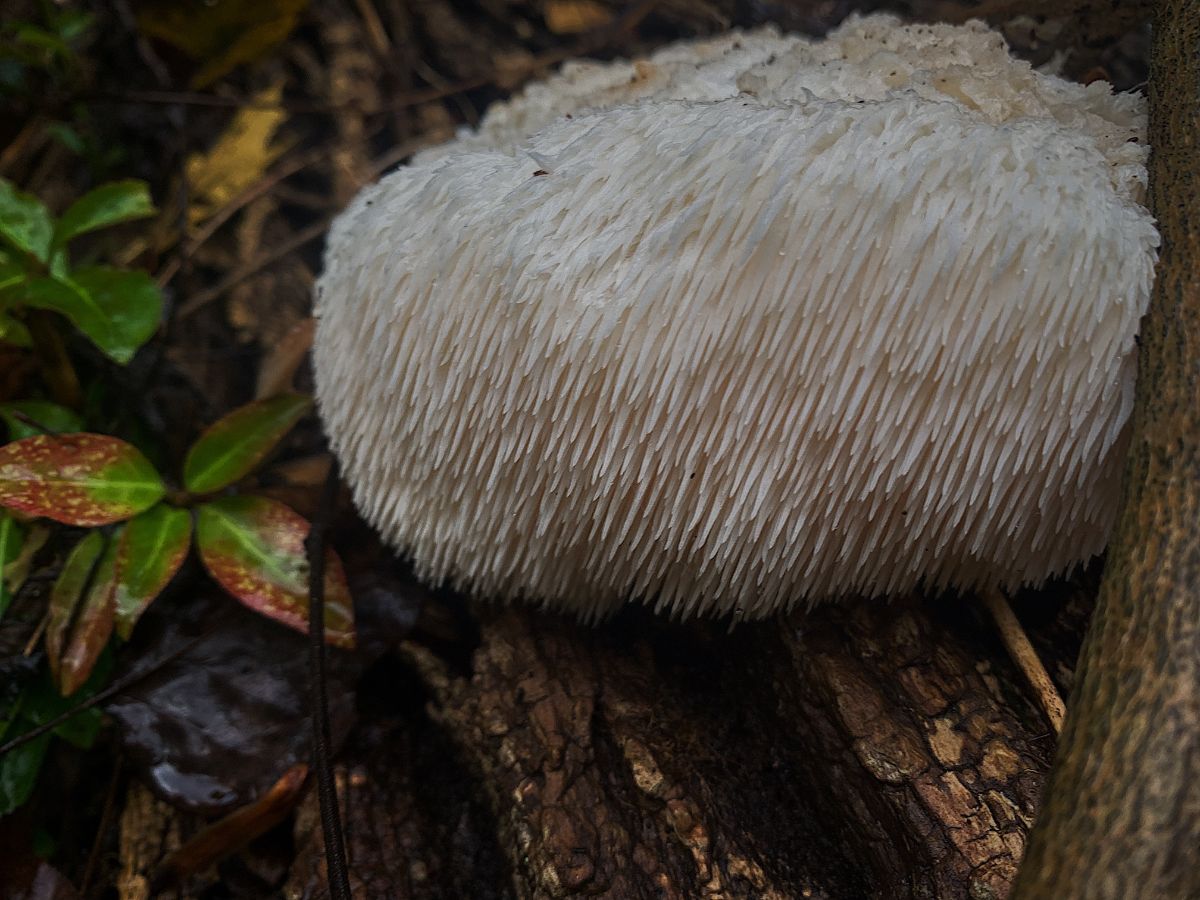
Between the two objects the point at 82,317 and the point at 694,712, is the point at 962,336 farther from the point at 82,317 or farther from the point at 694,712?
the point at 82,317

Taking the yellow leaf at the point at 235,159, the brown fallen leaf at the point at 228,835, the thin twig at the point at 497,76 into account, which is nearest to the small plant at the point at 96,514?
the brown fallen leaf at the point at 228,835

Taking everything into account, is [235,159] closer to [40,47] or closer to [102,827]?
[40,47]

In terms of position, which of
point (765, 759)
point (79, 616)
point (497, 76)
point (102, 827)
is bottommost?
point (102, 827)

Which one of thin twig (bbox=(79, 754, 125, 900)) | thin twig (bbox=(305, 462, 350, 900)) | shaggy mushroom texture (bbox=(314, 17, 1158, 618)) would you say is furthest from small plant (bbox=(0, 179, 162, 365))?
thin twig (bbox=(79, 754, 125, 900))

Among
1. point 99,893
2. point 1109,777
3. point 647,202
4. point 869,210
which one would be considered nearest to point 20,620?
point 99,893

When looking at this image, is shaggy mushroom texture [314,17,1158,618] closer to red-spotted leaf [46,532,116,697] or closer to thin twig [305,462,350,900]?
thin twig [305,462,350,900]

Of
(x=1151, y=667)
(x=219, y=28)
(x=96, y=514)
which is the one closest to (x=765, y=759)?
(x=1151, y=667)
